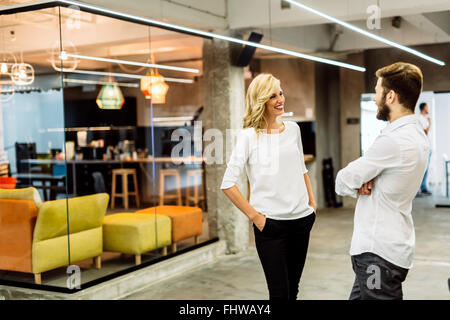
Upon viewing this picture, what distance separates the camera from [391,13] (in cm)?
568

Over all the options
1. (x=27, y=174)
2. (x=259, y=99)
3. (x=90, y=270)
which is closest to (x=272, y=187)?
(x=259, y=99)

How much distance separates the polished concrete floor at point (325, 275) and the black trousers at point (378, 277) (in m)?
2.50

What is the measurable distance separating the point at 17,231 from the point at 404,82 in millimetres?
3749

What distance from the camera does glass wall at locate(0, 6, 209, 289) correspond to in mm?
4824

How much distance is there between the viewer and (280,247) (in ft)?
9.46

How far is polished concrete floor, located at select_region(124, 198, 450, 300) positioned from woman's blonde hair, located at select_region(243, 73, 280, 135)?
2.34 meters

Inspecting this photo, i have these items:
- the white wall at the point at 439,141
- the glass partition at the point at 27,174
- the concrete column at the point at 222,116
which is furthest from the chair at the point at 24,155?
the white wall at the point at 439,141

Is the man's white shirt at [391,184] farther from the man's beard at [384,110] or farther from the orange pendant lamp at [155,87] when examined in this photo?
the orange pendant lamp at [155,87]

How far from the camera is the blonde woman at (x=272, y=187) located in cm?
287

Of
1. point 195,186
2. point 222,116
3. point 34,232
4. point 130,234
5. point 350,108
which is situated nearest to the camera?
point 34,232

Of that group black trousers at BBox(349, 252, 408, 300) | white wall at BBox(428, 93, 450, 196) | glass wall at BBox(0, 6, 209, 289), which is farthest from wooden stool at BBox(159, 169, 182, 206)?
black trousers at BBox(349, 252, 408, 300)

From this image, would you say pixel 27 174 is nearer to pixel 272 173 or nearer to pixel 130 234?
pixel 130 234

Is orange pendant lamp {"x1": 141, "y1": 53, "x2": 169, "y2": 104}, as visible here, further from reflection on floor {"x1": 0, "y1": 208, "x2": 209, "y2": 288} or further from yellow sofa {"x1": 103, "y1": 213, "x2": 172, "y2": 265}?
yellow sofa {"x1": 103, "y1": 213, "x2": 172, "y2": 265}
